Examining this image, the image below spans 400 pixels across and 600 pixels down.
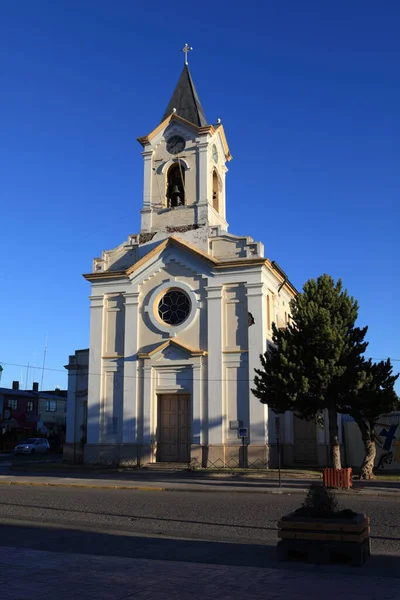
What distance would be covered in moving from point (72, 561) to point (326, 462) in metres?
22.8

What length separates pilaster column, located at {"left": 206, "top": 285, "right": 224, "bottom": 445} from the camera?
2848cm

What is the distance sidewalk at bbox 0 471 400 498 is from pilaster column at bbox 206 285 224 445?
9.37 ft

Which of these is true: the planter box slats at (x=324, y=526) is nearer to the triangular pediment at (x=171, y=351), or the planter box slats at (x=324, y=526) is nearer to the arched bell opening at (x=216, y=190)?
the triangular pediment at (x=171, y=351)

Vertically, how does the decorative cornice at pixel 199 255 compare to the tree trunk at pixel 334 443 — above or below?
above

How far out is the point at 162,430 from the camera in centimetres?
3012

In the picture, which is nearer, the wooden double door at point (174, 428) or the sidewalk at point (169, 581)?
the sidewalk at point (169, 581)

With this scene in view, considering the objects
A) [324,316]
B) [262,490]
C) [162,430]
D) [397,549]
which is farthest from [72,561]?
[162,430]

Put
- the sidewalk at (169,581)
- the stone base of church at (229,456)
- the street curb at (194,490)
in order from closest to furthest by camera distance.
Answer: the sidewalk at (169,581) < the street curb at (194,490) < the stone base of church at (229,456)

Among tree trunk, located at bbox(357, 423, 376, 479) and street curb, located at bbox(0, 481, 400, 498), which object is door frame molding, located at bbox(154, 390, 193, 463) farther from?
tree trunk, located at bbox(357, 423, 376, 479)

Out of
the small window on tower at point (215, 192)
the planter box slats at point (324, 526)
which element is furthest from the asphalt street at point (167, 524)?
the small window on tower at point (215, 192)

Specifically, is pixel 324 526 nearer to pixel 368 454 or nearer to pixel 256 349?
pixel 368 454

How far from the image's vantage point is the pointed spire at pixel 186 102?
3462 centimetres

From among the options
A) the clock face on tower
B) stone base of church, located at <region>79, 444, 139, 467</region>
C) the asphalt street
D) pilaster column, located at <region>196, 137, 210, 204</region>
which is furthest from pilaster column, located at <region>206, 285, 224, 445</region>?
the asphalt street

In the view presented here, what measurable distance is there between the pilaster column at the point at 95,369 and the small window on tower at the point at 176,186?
21.5 ft
